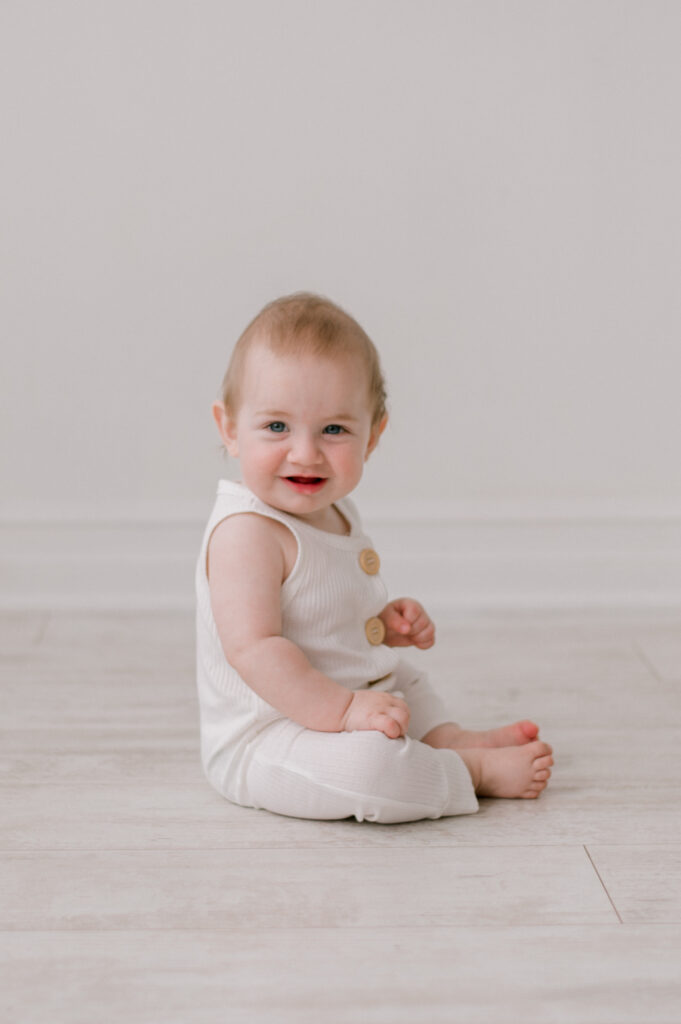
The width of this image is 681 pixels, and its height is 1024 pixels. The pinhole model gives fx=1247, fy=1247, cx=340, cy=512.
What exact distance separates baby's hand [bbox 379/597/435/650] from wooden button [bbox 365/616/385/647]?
0.03 m

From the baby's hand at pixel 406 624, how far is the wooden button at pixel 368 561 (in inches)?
2.4

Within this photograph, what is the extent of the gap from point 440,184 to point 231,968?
4.04 ft

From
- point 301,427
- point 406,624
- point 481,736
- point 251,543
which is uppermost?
point 301,427

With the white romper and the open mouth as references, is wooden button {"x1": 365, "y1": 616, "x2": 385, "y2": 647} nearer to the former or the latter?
the white romper

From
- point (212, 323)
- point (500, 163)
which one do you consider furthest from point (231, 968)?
point (500, 163)

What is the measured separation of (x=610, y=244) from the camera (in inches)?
71.7

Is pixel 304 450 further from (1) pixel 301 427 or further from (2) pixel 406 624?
(2) pixel 406 624

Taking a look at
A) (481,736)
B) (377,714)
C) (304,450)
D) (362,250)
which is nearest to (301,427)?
(304,450)

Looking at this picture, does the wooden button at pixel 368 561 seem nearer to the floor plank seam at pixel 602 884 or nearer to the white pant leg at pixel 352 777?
the white pant leg at pixel 352 777

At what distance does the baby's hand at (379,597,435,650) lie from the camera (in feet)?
4.16

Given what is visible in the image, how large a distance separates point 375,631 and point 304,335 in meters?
0.31

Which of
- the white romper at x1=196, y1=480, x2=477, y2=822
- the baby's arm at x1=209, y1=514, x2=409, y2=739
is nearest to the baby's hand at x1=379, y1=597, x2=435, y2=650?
the white romper at x1=196, y1=480, x2=477, y2=822

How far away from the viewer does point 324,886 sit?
39.1 inches

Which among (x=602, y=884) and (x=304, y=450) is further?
(x=304, y=450)
